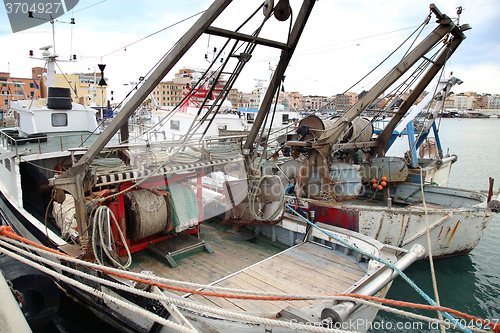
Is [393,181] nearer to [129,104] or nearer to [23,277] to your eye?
[129,104]

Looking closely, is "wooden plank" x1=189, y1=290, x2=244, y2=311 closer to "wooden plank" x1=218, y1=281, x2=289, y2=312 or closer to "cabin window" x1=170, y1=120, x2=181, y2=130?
"wooden plank" x1=218, y1=281, x2=289, y2=312

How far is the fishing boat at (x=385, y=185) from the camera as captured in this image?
899cm

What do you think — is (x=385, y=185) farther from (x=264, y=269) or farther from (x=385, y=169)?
(x=264, y=269)

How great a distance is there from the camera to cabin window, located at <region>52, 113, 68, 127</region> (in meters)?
13.5

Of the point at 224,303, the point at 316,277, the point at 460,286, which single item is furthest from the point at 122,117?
the point at 460,286

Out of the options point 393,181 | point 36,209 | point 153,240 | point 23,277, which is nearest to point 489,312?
point 393,181

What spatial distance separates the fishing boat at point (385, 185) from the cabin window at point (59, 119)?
10555 mm

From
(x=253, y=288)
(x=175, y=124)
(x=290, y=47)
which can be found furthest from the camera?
(x=175, y=124)

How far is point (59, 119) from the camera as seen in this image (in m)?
13.7

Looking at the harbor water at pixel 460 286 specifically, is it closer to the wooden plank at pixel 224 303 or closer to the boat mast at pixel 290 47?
the wooden plank at pixel 224 303

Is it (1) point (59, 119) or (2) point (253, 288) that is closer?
(2) point (253, 288)

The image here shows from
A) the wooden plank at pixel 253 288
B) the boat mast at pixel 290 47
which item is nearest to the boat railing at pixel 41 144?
the boat mast at pixel 290 47

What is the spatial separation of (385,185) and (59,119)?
14.9 metres

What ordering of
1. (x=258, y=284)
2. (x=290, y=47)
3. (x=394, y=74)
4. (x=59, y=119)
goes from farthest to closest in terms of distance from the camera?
(x=59, y=119)
(x=394, y=74)
(x=290, y=47)
(x=258, y=284)
